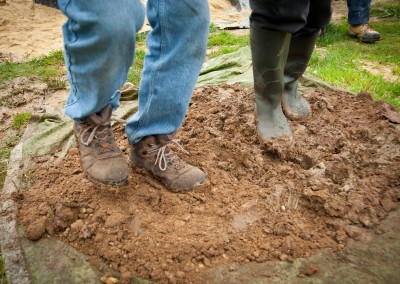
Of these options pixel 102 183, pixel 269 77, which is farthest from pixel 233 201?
pixel 269 77

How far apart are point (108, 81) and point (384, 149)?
1389mm

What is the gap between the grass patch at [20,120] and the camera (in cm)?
222

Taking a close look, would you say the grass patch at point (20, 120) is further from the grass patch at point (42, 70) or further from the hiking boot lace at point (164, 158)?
the hiking boot lace at point (164, 158)

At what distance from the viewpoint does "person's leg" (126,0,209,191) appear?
3.98 ft

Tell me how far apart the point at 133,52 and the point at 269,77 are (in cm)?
78

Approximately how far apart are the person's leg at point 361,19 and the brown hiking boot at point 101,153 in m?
3.60

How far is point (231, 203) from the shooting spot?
56.5 inches

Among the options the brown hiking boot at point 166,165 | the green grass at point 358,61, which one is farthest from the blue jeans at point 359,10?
the brown hiking boot at point 166,165

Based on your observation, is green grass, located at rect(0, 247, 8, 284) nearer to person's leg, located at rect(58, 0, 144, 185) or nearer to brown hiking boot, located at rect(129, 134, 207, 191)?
person's leg, located at rect(58, 0, 144, 185)

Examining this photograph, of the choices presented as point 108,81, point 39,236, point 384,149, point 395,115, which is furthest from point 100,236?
point 395,115

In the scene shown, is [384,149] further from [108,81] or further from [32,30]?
[32,30]

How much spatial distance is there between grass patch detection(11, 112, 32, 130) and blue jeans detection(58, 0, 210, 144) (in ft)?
3.65

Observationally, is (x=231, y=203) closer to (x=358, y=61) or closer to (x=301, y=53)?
(x=301, y=53)

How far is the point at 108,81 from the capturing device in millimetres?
1179
